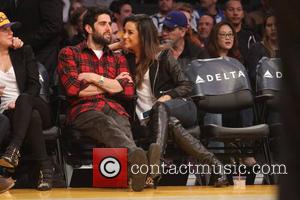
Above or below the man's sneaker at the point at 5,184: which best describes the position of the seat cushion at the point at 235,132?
above

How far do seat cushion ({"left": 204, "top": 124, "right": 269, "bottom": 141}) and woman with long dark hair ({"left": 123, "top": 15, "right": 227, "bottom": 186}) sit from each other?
0.76 ft

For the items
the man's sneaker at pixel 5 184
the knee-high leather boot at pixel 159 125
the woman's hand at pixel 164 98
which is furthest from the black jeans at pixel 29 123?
the woman's hand at pixel 164 98

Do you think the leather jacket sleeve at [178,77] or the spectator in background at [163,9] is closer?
the leather jacket sleeve at [178,77]

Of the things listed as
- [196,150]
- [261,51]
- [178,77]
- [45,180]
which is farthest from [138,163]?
[261,51]

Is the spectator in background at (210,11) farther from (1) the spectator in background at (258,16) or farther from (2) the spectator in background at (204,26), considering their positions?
(2) the spectator in background at (204,26)

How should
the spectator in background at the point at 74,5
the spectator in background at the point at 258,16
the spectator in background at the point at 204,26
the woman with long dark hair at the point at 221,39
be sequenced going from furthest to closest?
1. the spectator in background at the point at 258,16
2. the spectator in background at the point at 204,26
3. the spectator in background at the point at 74,5
4. the woman with long dark hair at the point at 221,39

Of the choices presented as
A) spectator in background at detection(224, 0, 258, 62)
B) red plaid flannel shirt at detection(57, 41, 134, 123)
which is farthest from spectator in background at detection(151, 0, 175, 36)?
red plaid flannel shirt at detection(57, 41, 134, 123)

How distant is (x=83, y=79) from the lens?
7.05 metres

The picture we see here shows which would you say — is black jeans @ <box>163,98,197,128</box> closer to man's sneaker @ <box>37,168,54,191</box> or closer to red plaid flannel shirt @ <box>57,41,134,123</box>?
red plaid flannel shirt @ <box>57,41,134,123</box>

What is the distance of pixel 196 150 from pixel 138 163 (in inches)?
30.1

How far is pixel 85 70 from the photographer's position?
23.5ft

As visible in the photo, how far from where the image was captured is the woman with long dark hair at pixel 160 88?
23.0 ft

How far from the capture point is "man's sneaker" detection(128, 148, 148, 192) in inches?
255

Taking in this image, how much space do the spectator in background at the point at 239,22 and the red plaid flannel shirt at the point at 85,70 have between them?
2302 mm
